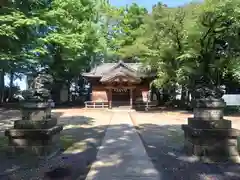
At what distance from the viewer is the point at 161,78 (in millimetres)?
20953

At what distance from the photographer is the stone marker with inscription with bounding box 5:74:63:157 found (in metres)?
6.13

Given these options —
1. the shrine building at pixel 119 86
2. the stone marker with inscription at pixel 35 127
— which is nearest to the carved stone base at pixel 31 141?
the stone marker with inscription at pixel 35 127

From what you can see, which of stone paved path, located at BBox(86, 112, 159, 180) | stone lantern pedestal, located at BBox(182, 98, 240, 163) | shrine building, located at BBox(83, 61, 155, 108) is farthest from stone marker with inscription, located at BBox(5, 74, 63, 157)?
shrine building, located at BBox(83, 61, 155, 108)

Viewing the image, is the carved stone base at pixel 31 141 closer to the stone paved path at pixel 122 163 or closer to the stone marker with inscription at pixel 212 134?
the stone paved path at pixel 122 163

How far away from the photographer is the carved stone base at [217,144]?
5.88 metres

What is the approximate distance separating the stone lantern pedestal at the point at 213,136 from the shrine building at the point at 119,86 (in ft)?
60.1

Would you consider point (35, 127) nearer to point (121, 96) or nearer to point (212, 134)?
point (212, 134)

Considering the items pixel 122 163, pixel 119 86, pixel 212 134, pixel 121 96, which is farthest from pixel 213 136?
pixel 121 96

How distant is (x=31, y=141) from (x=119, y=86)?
767 inches

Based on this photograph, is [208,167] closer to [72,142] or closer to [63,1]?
[72,142]

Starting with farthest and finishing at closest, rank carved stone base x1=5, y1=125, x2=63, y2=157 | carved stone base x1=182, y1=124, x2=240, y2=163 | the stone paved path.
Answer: carved stone base x1=5, y1=125, x2=63, y2=157, carved stone base x1=182, y1=124, x2=240, y2=163, the stone paved path

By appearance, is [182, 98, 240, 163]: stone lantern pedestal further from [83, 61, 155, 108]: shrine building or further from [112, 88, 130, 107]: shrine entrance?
[112, 88, 130, 107]: shrine entrance

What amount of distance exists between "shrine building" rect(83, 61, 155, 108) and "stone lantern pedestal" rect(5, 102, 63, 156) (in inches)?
707

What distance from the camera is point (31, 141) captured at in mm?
6156
